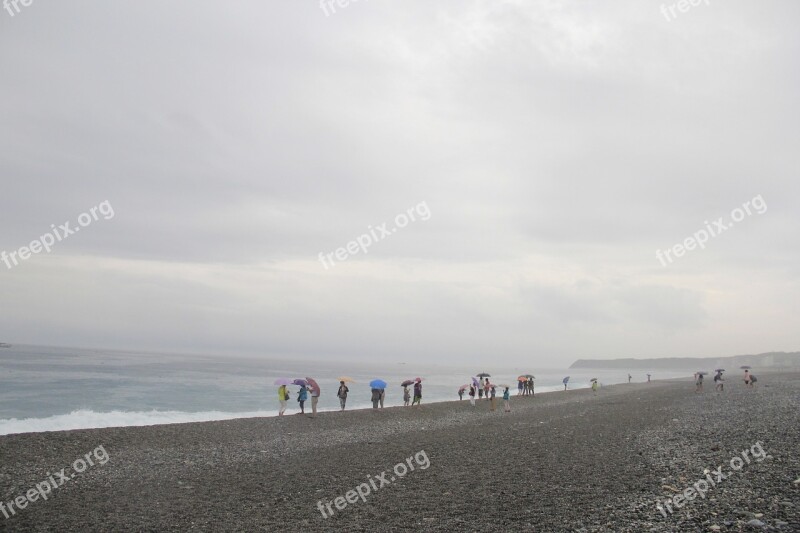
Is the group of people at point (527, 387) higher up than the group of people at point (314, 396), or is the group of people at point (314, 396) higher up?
the group of people at point (314, 396)

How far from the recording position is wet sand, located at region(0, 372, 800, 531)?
867 centimetres

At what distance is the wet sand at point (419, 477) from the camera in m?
8.67

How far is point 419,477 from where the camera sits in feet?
41.1

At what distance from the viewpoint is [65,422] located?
99.5ft

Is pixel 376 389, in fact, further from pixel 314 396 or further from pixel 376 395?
pixel 314 396

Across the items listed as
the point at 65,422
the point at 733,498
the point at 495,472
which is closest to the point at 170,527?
the point at 495,472

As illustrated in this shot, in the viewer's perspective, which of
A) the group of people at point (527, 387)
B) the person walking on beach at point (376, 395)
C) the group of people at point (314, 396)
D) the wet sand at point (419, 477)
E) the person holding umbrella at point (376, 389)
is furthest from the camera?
the group of people at point (527, 387)

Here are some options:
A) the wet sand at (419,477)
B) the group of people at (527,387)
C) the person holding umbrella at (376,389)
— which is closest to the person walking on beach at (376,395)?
the person holding umbrella at (376,389)

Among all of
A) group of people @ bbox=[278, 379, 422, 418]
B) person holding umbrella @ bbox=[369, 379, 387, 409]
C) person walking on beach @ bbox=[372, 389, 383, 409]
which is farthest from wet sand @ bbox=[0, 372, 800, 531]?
person walking on beach @ bbox=[372, 389, 383, 409]

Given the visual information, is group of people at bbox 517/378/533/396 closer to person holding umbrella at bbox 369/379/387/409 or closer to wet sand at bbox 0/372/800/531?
person holding umbrella at bbox 369/379/387/409

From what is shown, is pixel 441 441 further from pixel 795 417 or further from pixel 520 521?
pixel 795 417

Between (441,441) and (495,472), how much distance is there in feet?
19.1

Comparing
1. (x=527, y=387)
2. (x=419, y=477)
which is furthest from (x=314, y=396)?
(x=527, y=387)

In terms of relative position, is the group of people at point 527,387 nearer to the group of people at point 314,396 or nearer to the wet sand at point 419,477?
the group of people at point 314,396
